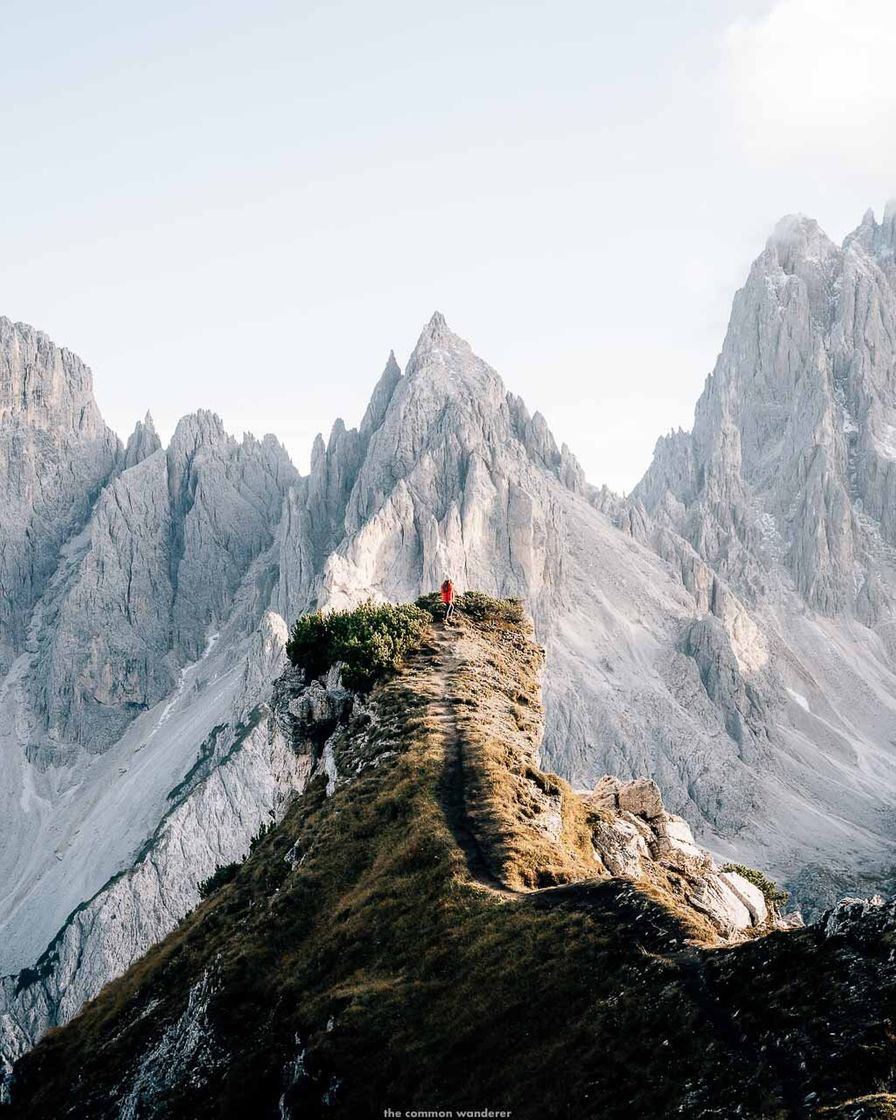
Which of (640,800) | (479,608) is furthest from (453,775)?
(479,608)

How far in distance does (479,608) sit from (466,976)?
127 feet

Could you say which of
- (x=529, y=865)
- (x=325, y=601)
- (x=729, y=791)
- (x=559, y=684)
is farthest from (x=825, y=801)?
(x=529, y=865)

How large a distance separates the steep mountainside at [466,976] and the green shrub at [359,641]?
329 cm

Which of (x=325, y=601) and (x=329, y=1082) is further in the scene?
(x=325, y=601)

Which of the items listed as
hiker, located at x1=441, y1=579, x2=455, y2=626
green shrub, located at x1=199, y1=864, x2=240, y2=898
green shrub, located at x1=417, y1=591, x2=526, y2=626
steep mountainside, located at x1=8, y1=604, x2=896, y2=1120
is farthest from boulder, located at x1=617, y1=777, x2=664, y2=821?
green shrub, located at x1=199, y1=864, x2=240, y2=898

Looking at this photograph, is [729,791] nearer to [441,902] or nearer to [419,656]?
[419,656]

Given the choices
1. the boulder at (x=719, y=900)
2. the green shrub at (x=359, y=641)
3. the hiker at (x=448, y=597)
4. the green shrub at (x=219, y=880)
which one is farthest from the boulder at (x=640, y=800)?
the green shrub at (x=219, y=880)

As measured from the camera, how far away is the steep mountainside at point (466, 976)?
17.4m

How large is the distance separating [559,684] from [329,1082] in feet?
567

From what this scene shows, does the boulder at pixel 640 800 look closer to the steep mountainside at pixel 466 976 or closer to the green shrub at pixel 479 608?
the steep mountainside at pixel 466 976

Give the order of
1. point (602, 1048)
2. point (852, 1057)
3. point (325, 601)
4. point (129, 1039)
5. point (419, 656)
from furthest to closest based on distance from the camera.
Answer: point (325, 601)
point (419, 656)
point (129, 1039)
point (602, 1048)
point (852, 1057)

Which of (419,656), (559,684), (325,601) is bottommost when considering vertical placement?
(419,656)

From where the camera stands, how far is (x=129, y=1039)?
103 feet

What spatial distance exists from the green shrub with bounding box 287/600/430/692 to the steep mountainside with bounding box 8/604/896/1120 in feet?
10.8
